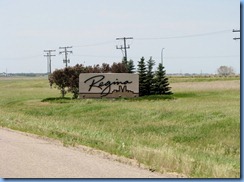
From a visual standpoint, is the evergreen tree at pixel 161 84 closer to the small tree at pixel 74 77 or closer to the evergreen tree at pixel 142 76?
the evergreen tree at pixel 142 76

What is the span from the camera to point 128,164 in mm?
9508

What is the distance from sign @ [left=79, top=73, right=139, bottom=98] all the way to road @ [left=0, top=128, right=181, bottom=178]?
35.7 m

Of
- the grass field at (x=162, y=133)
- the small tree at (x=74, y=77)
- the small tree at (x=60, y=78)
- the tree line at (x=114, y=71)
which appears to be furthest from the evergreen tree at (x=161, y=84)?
the grass field at (x=162, y=133)

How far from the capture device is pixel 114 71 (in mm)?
57719

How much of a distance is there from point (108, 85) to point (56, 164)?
39.7 metres

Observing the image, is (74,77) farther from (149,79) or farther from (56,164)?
(56,164)

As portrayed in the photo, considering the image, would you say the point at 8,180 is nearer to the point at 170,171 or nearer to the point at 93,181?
the point at 93,181

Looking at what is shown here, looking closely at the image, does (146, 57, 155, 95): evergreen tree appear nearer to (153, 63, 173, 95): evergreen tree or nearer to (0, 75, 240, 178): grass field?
(153, 63, 173, 95): evergreen tree

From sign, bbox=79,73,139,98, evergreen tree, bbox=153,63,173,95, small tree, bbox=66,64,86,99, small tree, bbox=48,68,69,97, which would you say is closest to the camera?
sign, bbox=79,73,139,98

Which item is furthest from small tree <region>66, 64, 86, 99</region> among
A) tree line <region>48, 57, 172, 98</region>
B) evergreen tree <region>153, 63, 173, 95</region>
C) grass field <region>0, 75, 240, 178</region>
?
grass field <region>0, 75, 240, 178</region>

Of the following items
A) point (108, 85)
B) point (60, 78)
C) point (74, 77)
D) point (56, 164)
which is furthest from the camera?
point (60, 78)

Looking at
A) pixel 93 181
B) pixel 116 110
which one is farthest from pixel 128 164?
pixel 116 110

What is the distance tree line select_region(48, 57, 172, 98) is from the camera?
55406 mm

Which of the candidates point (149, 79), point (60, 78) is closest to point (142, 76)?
point (149, 79)
